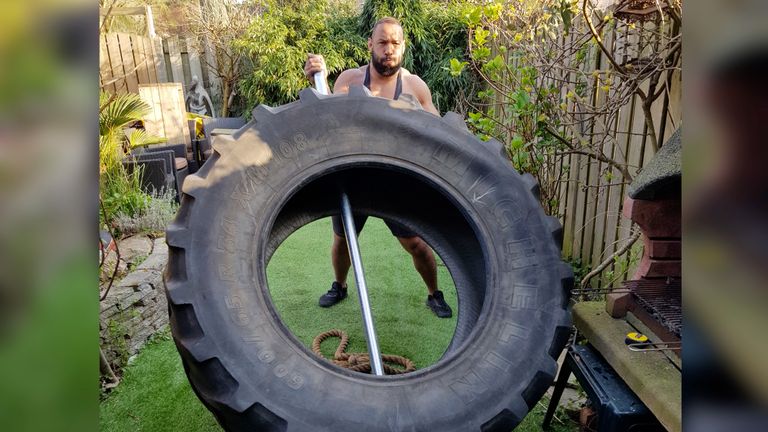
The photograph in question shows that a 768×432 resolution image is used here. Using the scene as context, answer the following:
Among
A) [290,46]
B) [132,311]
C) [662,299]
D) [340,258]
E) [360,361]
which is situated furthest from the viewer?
[290,46]

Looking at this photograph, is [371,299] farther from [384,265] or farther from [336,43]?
[336,43]

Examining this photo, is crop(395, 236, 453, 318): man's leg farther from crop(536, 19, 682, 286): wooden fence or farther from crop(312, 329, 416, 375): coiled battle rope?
crop(536, 19, 682, 286): wooden fence

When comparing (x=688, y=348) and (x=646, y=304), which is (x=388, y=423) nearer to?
(x=646, y=304)

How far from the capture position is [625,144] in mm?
3012

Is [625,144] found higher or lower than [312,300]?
higher

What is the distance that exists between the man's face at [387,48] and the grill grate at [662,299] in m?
1.82

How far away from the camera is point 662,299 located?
1.81 metres

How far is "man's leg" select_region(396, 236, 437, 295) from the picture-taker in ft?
10.5

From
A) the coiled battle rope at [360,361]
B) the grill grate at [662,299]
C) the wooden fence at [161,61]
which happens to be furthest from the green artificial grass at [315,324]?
the wooden fence at [161,61]

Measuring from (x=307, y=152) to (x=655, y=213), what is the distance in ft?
4.17

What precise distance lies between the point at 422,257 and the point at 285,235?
4.44ft

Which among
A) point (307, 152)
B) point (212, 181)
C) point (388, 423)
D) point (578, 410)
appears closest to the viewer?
point (388, 423)

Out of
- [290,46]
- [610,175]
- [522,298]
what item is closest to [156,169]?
[610,175]

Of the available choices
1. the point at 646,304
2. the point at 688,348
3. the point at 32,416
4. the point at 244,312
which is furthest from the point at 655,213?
the point at 32,416
